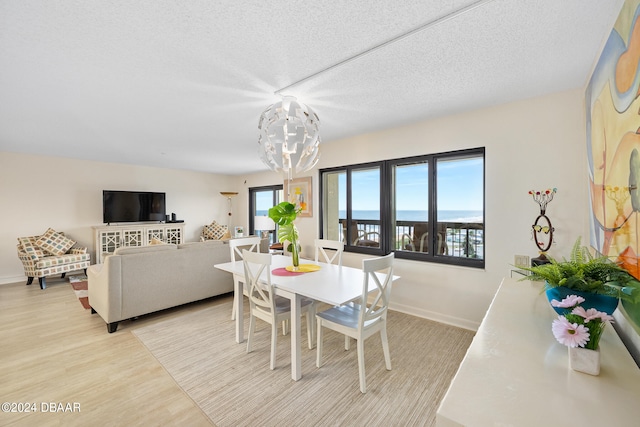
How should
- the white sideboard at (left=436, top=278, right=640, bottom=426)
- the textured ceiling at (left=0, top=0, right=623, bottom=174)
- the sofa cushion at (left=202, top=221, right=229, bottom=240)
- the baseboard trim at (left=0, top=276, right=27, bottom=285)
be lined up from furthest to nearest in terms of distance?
the sofa cushion at (left=202, top=221, right=229, bottom=240) → the baseboard trim at (left=0, top=276, right=27, bottom=285) → the textured ceiling at (left=0, top=0, right=623, bottom=174) → the white sideboard at (left=436, top=278, right=640, bottom=426)

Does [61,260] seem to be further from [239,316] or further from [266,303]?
[266,303]

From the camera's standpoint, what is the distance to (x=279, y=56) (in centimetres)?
179

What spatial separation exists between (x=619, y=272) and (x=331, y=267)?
79.0 inches

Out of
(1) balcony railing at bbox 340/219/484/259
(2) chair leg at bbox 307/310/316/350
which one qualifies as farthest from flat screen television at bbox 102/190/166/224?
(2) chair leg at bbox 307/310/316/350

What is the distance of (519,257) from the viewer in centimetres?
254

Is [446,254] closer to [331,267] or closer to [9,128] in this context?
[331,267]

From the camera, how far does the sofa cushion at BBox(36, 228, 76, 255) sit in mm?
4629

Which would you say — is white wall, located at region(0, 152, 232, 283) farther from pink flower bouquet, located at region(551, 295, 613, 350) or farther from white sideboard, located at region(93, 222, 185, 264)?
pink flower bouquet, located at region(551, 295, 613, 350)

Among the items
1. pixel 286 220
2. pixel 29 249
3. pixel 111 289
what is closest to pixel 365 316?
pixel 286 220

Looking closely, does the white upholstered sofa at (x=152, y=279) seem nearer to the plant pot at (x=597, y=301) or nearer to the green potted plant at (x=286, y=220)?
the green potted plant at (x=286, y=220)

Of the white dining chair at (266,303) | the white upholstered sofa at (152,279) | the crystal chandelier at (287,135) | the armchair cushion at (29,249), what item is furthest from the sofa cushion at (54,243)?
the crystal chandelier at (287,135)

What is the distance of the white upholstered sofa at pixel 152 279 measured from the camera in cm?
282

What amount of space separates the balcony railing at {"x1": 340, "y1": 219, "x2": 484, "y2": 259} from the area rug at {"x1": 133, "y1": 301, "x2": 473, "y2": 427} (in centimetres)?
90

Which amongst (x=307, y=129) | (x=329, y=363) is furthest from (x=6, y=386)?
(x=307, y=129)
